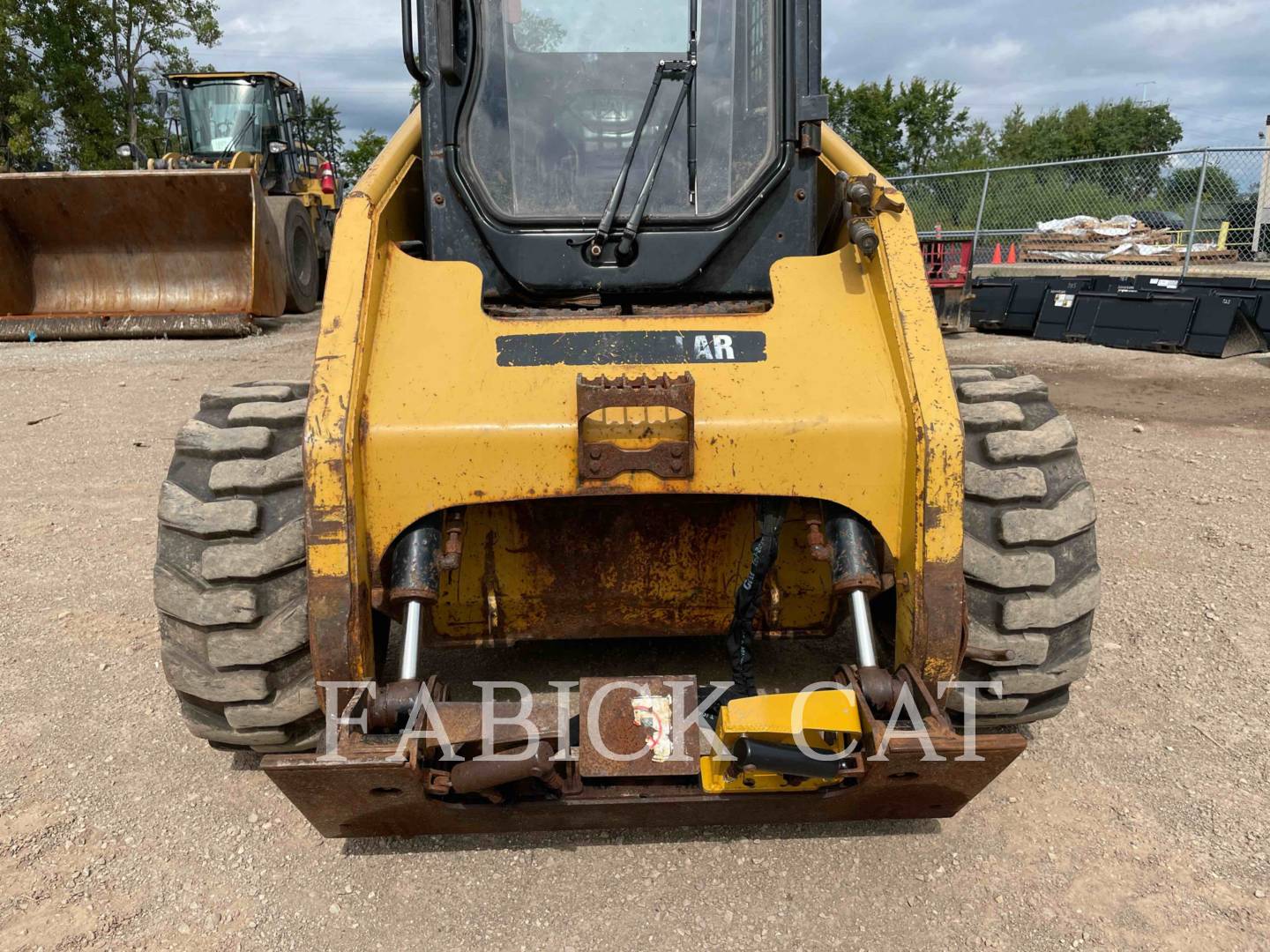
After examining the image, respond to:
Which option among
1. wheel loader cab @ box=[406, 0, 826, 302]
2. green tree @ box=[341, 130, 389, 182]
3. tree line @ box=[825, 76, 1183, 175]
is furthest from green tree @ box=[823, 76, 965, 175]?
wheel loader cab @ box=[406, 0, 826, 302]

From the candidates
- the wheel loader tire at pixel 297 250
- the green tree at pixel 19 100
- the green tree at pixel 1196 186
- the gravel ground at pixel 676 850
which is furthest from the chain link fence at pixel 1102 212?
the green tree at pixel 19 100

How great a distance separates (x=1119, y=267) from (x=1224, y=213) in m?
3.23

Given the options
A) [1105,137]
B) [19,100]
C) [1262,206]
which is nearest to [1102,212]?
[1262,206]

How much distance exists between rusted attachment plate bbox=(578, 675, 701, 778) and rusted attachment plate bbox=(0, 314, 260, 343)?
900 cm

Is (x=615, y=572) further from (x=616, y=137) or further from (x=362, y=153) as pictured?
(x=362, y=153)

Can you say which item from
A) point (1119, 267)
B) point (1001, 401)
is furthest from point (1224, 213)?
point (1001, 401)

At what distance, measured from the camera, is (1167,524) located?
4902mm

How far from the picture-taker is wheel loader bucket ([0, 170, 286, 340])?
966 centimetres

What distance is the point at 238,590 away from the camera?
7.95 feet

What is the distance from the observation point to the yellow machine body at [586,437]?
7.63 ft

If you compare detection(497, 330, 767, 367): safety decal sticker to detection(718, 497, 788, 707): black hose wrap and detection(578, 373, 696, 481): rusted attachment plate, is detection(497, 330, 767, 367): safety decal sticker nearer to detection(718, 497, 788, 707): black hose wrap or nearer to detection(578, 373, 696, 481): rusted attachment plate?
detection(578, 373, 696, 481): rusted attachment plate

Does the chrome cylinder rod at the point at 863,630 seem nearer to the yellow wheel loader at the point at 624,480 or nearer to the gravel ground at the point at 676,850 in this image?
the yellow wheel loader at the point at 624,480

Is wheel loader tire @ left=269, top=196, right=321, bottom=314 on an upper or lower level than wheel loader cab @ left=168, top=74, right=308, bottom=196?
lower

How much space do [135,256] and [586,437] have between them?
9729mm
